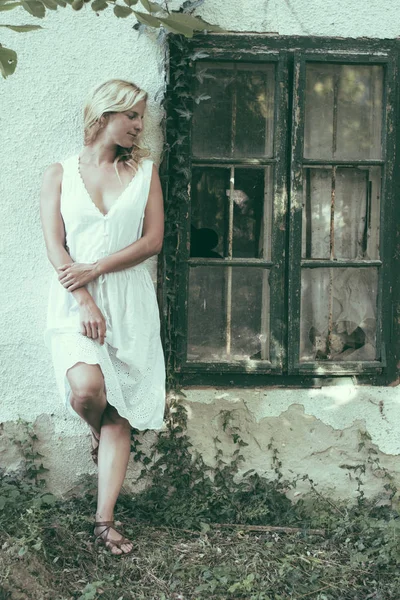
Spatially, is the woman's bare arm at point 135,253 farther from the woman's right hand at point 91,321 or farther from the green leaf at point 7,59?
the green leaf at point 7,59

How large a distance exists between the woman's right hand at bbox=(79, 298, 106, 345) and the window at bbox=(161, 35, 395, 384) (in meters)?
0.52

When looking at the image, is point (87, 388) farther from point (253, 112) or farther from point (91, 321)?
point (253, 112)

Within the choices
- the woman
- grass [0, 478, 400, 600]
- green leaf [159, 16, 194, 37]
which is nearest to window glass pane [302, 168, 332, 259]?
the woman

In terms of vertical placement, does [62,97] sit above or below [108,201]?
above

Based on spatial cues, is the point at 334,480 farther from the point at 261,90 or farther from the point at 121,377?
the point at 261,90

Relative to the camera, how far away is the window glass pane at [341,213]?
4238 mm

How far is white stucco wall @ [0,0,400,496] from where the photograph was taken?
4035mm

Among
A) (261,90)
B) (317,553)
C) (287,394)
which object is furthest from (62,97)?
(317,553)

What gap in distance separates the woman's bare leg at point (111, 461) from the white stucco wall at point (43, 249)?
428mm

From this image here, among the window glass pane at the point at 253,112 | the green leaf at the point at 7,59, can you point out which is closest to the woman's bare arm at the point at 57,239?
the window glass pane at the point at 253,112

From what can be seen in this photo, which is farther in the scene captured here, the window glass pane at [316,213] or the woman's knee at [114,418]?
the window glass pane at [316,213]

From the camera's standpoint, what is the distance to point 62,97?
405cm

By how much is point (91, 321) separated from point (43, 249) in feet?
2.23

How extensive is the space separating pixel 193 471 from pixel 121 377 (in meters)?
0.77
